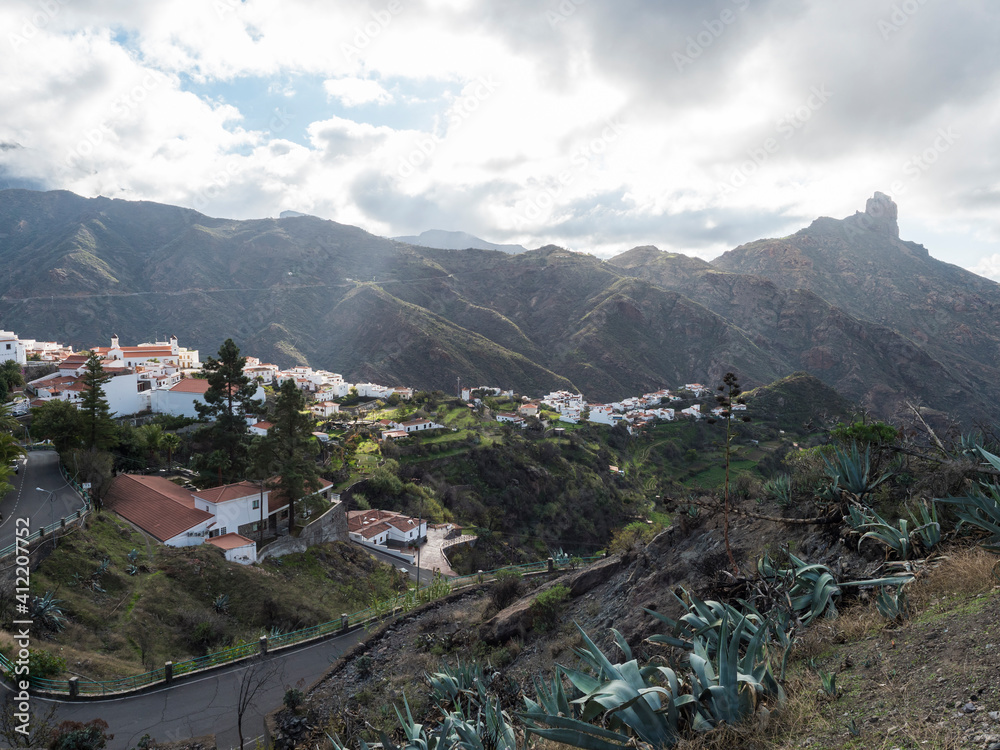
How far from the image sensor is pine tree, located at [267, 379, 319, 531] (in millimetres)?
20438

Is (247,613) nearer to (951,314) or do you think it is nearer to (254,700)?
(254,700)

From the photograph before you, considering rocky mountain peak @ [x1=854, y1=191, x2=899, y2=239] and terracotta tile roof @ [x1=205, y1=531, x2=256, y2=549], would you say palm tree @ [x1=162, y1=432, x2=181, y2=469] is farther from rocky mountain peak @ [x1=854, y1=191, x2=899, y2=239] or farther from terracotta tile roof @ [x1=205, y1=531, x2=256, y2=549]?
rocky mountain peak @ [x1=854, y1=191, x2=899, y2=239]

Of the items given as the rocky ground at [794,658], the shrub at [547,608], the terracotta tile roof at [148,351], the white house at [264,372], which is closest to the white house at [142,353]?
the terracotta tile roof at [148,351]

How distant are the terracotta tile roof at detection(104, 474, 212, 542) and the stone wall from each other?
2.80 metres

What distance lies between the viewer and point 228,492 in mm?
19859

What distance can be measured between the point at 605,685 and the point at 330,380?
205 ft

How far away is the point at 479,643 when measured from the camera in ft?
28.4

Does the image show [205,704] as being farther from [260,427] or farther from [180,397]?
[180,397]

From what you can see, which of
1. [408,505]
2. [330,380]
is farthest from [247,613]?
[330,380]

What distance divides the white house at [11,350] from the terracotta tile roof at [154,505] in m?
26.9

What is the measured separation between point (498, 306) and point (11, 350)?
318 ft

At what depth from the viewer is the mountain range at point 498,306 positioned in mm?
89188

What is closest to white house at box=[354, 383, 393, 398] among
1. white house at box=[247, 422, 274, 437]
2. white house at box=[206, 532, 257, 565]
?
white house at box=[247, 422, 274, 437]

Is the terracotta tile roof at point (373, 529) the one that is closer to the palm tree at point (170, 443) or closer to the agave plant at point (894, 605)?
the palm tree at point (170, 443)
